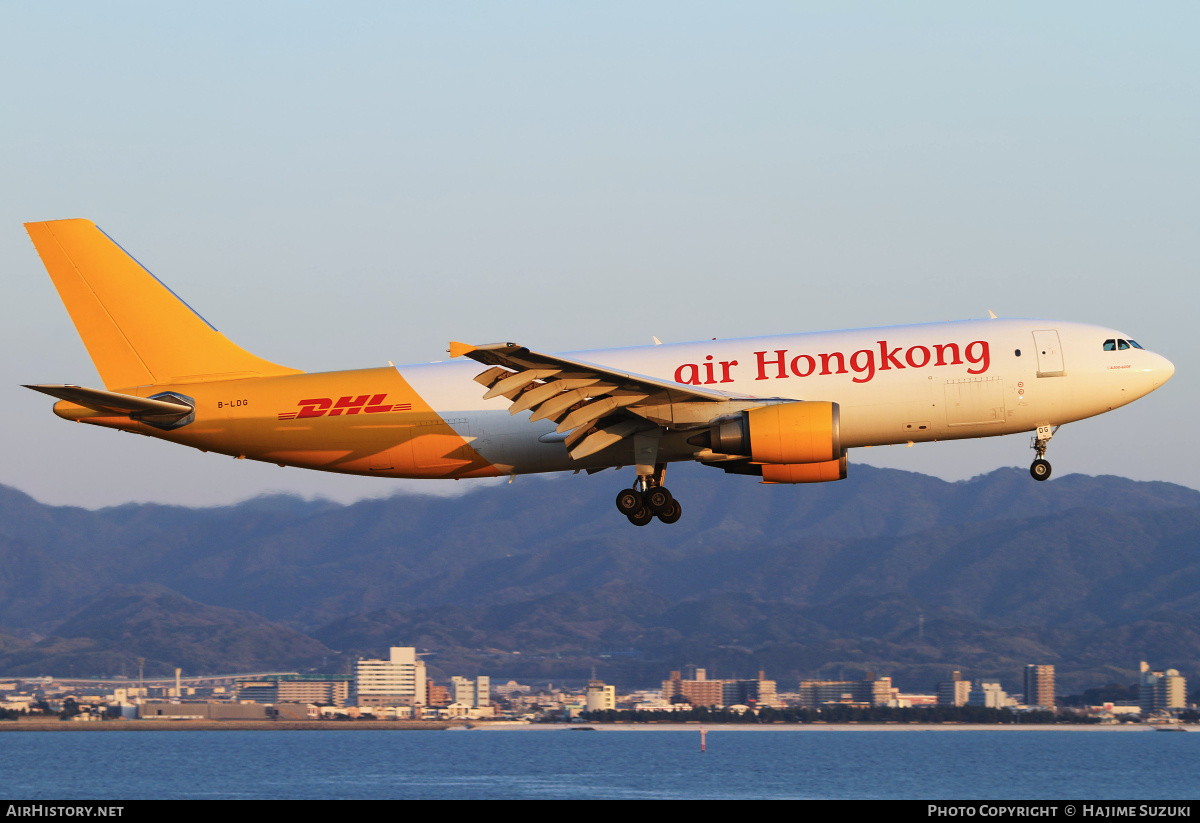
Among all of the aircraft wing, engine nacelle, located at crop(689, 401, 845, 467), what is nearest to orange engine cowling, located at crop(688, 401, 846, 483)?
Result: engine nacelle, located at crop(689, 401, 845, 467)

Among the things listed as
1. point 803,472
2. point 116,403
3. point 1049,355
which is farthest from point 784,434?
point 116,403

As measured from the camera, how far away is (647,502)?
34.3 metres

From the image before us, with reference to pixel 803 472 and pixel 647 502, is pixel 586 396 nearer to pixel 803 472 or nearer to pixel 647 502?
pixel 647 502

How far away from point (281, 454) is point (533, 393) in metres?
7.99

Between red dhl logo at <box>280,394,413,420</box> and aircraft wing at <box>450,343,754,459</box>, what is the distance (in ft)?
11.0

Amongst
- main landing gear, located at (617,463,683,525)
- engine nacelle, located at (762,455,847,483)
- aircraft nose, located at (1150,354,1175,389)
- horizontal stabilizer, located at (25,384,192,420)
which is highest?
aircraft nose, located at (1150,354,1175,389)

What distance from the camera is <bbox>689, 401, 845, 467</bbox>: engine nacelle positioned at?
31.9 metres

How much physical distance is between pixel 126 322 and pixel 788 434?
18.4 m

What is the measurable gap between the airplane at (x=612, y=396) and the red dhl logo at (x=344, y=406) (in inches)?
1.5

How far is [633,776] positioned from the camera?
183625 mm

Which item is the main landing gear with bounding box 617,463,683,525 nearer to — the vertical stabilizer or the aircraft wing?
the aircraft wing

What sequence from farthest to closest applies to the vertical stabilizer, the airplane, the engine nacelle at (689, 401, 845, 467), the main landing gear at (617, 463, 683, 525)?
the vertical stabilizer < the main landing gear at (617, 463, 683, 525) < the airplane < the engine nacelle at (689, 401, 845, 467)
